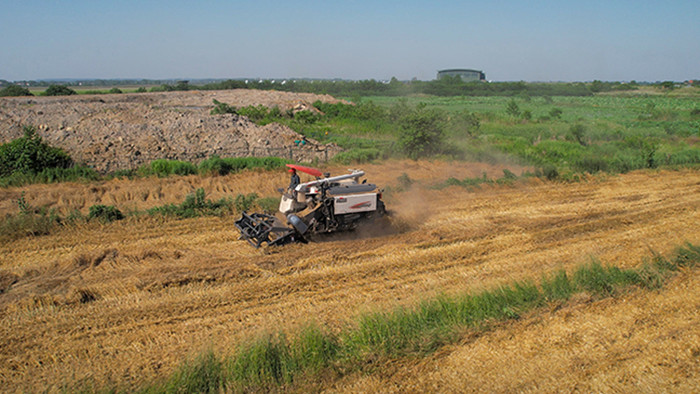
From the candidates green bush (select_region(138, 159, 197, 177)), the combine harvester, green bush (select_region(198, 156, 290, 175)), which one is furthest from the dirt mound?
the combine harvester

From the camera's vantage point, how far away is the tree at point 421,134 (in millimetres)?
21703

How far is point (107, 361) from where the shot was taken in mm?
6242

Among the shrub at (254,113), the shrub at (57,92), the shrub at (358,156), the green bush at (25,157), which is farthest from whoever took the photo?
the shrub at (57,92)

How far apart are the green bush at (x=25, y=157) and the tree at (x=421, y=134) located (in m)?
14.7

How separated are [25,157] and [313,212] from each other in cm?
1235

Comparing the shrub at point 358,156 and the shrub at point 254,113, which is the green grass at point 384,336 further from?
the shrub at point 254,113

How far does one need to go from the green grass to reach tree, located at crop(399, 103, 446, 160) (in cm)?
1381

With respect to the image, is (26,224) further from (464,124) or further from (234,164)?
(464,124)

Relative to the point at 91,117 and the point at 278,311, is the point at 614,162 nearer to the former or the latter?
the point at 278,311

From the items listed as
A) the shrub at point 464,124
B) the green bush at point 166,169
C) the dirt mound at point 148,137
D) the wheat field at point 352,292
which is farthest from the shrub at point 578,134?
the green bush at point 166,169

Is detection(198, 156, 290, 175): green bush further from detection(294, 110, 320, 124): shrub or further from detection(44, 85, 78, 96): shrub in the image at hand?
detection(44, 85, 78, 96): shrub

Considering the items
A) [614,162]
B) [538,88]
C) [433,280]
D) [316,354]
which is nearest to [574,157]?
[614,162]

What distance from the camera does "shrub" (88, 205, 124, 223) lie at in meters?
11.9

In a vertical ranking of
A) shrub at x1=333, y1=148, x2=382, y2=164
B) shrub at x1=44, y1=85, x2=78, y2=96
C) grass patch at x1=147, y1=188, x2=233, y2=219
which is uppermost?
shrub at x1=44, y1=85, x2=78, y2=96
